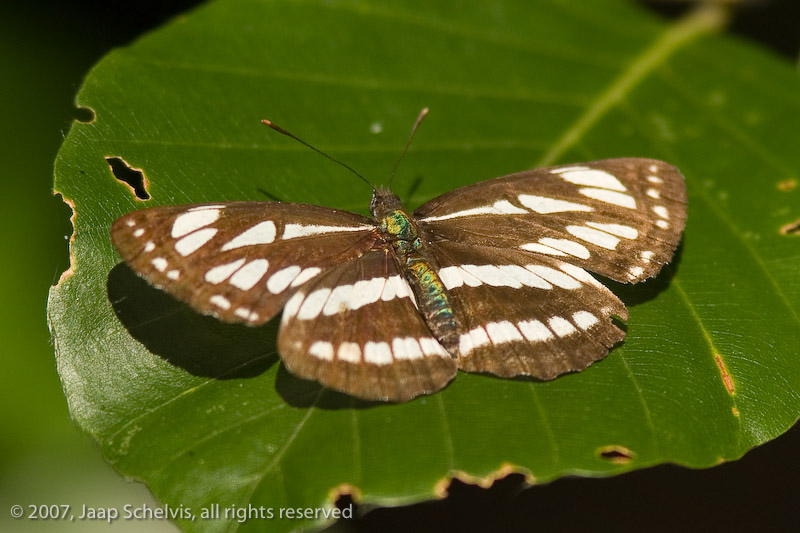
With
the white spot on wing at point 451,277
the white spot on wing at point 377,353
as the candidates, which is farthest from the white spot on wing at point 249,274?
the white spot on wing at point 451,277

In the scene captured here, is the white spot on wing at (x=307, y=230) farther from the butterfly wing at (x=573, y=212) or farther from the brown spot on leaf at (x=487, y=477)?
the brown spot on leaf at (x=487, y=477)

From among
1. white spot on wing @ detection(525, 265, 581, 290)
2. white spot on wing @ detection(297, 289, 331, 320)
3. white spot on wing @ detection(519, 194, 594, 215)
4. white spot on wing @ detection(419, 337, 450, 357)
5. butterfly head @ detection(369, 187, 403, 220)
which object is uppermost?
butterfly head @ detection(369, 187, 403, 220)

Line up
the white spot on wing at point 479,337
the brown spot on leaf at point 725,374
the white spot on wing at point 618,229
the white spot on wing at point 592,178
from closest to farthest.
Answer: the white spot on wing at point 479,337, the brown spot on leaf at point 725,374, the white spot on wing at point 618,229, the white spot on wing at point 592,178

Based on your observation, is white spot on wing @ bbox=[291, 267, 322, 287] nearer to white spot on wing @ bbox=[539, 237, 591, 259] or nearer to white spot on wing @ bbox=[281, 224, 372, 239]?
white spot on wing @ bbox=[281, 224, 372, 239]

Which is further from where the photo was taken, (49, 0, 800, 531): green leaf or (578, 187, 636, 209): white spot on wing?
(578, 187, 636, 209): white spot on wing

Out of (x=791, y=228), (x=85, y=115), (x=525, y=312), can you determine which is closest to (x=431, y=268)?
(x=525, y=312)

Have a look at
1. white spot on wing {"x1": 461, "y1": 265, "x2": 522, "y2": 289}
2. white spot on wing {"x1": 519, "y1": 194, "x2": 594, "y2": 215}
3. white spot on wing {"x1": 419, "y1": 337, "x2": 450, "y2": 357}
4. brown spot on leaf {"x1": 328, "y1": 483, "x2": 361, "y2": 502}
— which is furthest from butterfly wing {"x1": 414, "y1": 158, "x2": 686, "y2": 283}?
brown spot on leaf {"x1": 328, "y1": 483, "x2": 361, "y2": 502}
